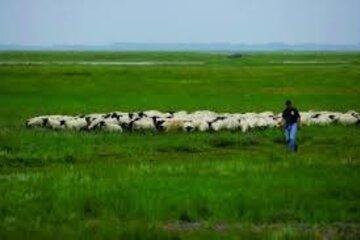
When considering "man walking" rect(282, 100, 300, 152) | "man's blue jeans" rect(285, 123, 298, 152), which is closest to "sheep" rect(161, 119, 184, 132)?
"man walking" rect(282, 100, 300, 152)

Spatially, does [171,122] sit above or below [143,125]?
above

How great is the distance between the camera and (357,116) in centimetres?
3406

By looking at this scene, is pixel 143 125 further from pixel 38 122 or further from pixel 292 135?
pixel 292 135

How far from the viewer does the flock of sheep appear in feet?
102

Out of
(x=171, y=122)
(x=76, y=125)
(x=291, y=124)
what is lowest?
(x=76, y=125)

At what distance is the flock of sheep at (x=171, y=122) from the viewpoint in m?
31.2

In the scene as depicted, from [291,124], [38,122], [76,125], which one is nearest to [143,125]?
[76,125]

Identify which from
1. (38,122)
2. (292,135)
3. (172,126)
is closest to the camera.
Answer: (292,135)

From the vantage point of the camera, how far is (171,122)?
1235 inches

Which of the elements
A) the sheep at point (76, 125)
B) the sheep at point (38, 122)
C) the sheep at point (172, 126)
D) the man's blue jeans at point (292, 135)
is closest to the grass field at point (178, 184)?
the man's blue jeans at point (292, 135)

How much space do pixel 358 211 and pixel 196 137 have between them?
13532mm

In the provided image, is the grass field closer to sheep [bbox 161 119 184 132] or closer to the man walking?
the man walking

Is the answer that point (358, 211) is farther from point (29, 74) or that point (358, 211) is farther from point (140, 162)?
point (29, 74)

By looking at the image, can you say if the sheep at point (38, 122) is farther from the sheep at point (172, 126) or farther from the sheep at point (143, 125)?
the sheep at point (172, 126)
